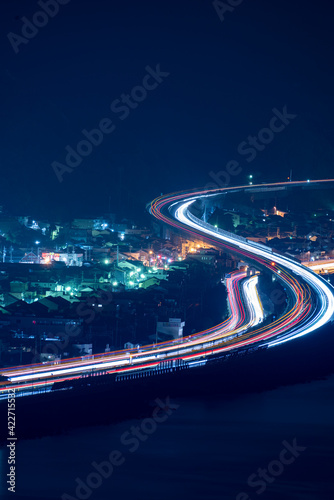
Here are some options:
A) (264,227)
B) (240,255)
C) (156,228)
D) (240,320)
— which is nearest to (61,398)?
(240,320)

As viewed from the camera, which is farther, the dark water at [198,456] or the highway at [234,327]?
the highway at [234,327]

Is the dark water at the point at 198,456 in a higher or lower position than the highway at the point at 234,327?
lower

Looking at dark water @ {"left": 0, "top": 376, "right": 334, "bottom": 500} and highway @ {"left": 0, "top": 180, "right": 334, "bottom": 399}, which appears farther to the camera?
highway @ {"left": 0, "top": 180, "right": 334, "bottom": 399}

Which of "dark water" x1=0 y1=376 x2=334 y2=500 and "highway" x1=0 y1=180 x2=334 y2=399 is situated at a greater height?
"highway" x1=0 y1=180 x2=334 y2=399

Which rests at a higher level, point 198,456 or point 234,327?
point 234,327

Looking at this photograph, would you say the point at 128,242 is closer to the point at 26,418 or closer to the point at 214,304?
the point at 214,304
